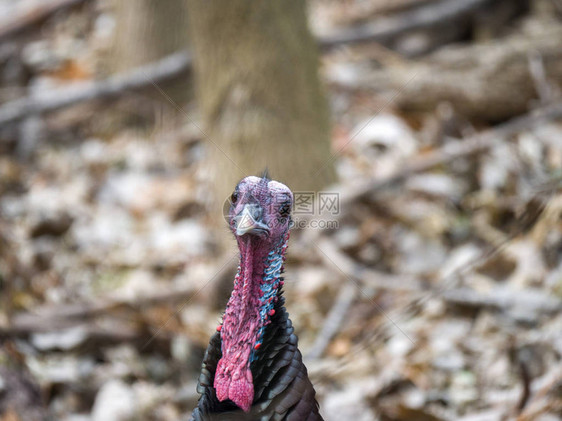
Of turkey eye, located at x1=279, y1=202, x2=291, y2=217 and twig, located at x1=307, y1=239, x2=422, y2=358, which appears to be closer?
turkey eye, located at x1=279, y1=202, x2=291, y2=217

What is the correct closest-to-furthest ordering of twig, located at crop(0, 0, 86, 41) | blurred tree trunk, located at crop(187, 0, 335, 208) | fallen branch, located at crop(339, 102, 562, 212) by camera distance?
blurred tree trunk, located at crop(187, 0, 335, 208)
fallen branch, located at crop(339, 102, 562, 212)
twig, located at crop(0, 0, 86, 41)

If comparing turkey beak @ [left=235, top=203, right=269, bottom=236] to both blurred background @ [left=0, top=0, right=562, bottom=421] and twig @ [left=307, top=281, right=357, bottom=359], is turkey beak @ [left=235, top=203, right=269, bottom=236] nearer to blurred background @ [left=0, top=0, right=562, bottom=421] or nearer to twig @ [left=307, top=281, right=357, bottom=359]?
blurred background @ [left=0, top=0, right=562, bottom=421]

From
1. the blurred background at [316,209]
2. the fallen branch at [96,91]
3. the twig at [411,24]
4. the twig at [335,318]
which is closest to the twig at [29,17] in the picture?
the blurred background at [316,209]

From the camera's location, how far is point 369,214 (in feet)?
13.9

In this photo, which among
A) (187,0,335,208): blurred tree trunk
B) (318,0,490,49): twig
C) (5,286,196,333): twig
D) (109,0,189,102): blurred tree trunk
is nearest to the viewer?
(5,286,196,333): twig

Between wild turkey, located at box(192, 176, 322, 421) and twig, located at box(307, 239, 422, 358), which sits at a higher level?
twig, located at box(307, 239, 422, 358)

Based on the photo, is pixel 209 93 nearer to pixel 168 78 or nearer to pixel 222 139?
pixel 222 139

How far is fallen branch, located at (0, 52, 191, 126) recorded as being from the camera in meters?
5.75

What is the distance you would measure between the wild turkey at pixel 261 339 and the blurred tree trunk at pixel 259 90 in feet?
6.82

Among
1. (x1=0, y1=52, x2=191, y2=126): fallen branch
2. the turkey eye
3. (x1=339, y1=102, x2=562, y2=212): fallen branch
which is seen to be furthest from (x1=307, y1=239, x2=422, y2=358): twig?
(x1=0, y1=52, x2=191, y2=126): fallen branch

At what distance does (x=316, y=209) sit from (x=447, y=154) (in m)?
1.07

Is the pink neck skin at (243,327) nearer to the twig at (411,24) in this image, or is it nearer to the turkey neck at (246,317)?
the turkey neck at (246,317)

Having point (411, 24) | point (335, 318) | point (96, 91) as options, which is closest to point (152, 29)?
point (96, 91)

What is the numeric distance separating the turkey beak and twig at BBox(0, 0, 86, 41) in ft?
22.8
